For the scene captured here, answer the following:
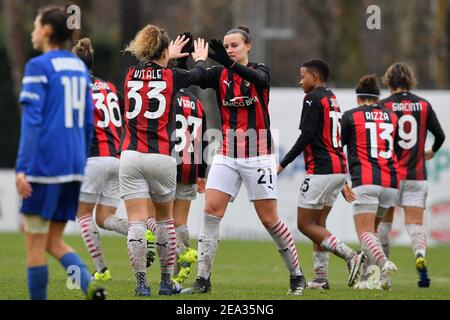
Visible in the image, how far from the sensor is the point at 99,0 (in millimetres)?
51375

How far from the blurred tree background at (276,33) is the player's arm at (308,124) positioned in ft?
37.2

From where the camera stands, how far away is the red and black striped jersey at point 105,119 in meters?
12.0

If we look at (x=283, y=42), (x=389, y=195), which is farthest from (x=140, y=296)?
(x=283, y=42)

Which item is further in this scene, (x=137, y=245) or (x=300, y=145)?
(x=300, y=145)

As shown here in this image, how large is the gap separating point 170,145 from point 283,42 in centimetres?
3774

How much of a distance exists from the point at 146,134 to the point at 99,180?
94.8 inches

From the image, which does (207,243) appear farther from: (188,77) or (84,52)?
(84,52)

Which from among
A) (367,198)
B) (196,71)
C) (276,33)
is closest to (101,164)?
(196,71)

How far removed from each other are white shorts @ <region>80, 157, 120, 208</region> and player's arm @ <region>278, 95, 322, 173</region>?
2085 mm

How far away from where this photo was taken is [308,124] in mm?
11094

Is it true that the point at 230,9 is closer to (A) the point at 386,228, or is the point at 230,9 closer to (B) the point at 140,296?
(A) the point at 386,228

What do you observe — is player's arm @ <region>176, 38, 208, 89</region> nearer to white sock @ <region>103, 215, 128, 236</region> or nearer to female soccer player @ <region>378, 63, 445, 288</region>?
white sock @ <region>103, 215, 128, 236</region>

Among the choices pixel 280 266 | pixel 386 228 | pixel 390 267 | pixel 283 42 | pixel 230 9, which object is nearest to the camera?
pixel 390 267

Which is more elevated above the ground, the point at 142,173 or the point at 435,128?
the point at 435,128
